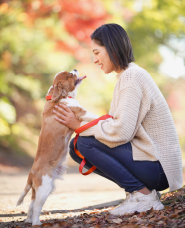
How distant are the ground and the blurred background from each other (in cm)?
232

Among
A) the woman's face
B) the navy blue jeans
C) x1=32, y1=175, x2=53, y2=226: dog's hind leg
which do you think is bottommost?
x1=32, y1=175, x2=53, y2=226: dog's hind leg

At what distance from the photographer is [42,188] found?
8.20ft

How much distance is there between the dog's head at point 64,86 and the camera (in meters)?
2.92

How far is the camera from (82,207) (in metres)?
3.40

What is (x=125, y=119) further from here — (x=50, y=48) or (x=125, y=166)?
(x=50, y=48)

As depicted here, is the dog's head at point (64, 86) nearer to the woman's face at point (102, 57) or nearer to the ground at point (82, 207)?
the woman's face at point (102, 57)

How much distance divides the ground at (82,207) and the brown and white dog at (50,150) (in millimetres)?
169

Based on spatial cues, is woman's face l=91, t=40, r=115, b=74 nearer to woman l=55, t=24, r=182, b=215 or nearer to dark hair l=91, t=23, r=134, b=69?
dark hair l=91, t=23, r=134, b=69

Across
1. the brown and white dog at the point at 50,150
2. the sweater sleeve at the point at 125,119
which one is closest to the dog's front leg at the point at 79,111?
the brown and white dog at the point at 50,150

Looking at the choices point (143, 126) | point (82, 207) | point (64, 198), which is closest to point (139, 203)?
point (143, 126)

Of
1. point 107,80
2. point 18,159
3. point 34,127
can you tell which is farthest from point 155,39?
point 18,159

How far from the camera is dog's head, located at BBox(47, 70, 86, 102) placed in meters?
2.92

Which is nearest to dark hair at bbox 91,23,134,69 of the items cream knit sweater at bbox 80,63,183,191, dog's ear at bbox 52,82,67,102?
cream knit sweater at bbox 80,63,183,191

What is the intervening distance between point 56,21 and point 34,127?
3683mm
